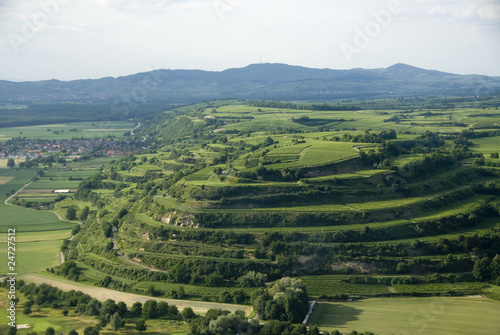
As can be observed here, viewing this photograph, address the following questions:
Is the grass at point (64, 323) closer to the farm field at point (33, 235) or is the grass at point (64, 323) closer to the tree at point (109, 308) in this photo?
the tree at point (109, 308)

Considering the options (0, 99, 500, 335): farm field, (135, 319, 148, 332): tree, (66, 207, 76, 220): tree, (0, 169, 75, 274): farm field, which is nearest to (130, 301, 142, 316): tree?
(135, 319, 148, 332): tree

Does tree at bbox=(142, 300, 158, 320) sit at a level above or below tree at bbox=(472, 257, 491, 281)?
below

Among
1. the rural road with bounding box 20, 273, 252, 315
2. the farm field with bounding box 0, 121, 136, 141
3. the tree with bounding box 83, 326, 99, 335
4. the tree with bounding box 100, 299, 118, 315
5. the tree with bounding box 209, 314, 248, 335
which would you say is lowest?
the rural road with bounding box 20, 273, 252, 315

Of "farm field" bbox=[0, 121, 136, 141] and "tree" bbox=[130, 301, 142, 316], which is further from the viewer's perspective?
"farm field" bbox=[0, 121, 136, 141]

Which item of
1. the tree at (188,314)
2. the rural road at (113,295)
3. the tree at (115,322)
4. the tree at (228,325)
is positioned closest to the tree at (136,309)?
the rural road at (113,295)

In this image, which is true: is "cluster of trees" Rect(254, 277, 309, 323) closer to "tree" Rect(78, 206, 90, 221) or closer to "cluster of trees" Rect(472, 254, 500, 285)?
"cluster of trees" Rect(472, 254, 500, 285)

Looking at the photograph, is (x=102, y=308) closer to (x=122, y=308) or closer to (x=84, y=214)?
(x=122, y=308)

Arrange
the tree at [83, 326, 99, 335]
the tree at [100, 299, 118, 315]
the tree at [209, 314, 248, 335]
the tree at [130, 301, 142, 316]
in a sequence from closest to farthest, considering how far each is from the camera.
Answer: the tree at [209, 314, 248, 335]
the tree at [83, 326, 99, 335]
the tree at [100, 299, 118, 315]
the tree at [130, 301, 142, 316]
